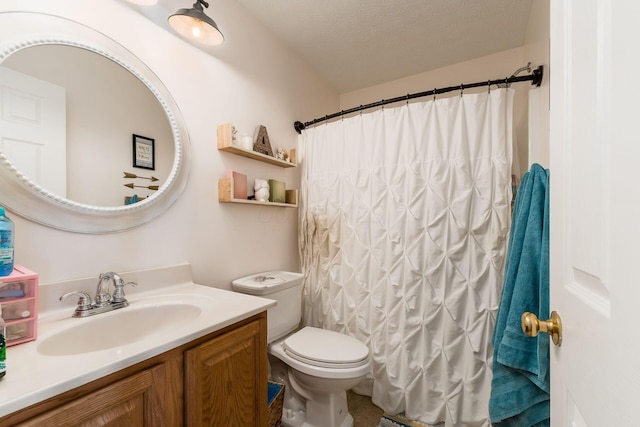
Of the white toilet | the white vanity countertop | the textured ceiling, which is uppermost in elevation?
the textured ceiling

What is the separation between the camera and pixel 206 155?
4.75ft

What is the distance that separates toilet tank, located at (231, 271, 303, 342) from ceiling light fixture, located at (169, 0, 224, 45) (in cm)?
126

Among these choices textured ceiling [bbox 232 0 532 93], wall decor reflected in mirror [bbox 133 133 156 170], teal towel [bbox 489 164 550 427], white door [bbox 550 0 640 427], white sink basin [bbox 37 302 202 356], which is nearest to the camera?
white door [bbox 550 0 640 427]

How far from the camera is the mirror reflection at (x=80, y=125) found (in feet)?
2.90

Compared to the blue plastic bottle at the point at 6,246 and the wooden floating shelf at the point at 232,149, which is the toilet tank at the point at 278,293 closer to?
the wooden floating shelf at the point at 232,149

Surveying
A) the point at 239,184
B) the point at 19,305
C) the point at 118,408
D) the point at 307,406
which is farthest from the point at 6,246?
the point at 307,406

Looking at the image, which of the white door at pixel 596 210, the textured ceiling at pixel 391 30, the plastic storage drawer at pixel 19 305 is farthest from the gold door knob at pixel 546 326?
the textured ceiling at pixel 391 30

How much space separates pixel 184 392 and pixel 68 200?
2.57ft

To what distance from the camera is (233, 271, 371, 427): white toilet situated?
4.36 feet

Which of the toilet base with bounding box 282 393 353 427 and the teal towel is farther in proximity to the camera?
the toilet base with bounding box 282 393 353 427

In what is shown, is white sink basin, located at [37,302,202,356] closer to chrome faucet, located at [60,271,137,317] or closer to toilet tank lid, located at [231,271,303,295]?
chrome faucet, located at [60,271,137,317]

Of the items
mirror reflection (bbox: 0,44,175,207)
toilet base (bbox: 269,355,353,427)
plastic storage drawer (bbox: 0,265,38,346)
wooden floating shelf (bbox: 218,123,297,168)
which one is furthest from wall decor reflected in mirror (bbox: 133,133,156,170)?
toilet base (bbox: 269,355,353,427)

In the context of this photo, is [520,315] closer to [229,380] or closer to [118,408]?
[229,380]

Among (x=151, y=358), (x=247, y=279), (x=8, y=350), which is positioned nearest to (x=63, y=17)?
(x=8, y=350)
